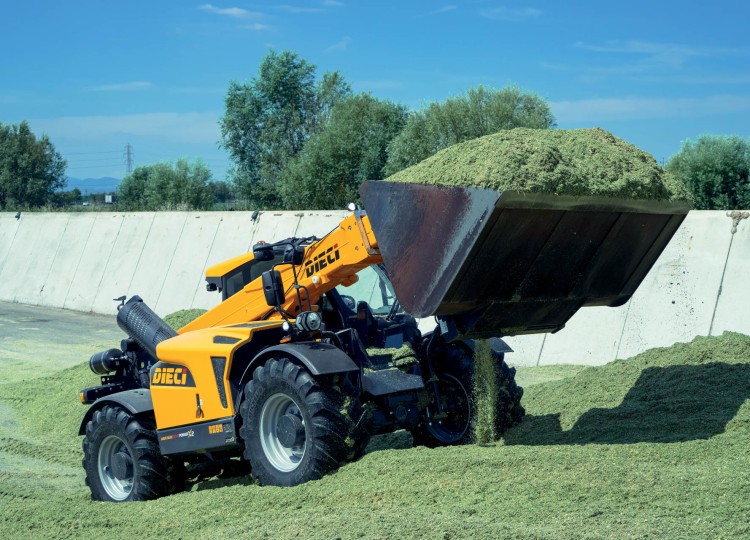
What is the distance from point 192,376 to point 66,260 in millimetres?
18038

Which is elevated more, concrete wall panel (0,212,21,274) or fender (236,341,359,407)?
concrete wall panel (0,212,21,274)

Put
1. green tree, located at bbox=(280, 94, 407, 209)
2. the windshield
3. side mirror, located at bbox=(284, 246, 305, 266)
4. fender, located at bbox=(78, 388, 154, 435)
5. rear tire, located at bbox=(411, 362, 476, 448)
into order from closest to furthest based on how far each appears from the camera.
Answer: side mirror, located at bbox=(284, 246, 305, 266) < fender, located at bbox=(78, 388, 154, 435) < rear tire, located at bbox=(411, 362, 476, 448) < the windshield < green tree, located at bbox=(280, 94, 407, 209)

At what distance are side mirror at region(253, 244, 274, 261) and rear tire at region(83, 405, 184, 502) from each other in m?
1.69

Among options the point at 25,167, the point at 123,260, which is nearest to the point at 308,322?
the point at 123,260

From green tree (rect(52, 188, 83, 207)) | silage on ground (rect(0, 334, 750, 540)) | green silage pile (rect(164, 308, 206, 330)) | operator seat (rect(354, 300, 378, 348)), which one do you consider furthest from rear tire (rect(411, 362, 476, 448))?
green tree (rect(52, 188, 83, 207))

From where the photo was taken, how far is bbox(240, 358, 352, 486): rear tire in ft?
21.3

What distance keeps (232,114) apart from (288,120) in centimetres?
266

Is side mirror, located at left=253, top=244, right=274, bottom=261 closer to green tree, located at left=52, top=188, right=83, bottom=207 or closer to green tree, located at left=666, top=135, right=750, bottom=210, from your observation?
green tree, located at left=666, top=135, right=750, bottom=210

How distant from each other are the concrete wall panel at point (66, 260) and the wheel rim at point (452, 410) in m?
17.5

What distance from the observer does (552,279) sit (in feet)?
23.2

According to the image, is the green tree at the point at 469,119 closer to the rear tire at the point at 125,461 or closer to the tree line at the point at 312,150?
the tree line at the point at 312,150

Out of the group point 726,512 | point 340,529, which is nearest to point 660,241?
point 726,512

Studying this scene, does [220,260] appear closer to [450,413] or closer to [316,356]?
[450,413]

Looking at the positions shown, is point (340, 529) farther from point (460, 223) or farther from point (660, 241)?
point (660, 241)
